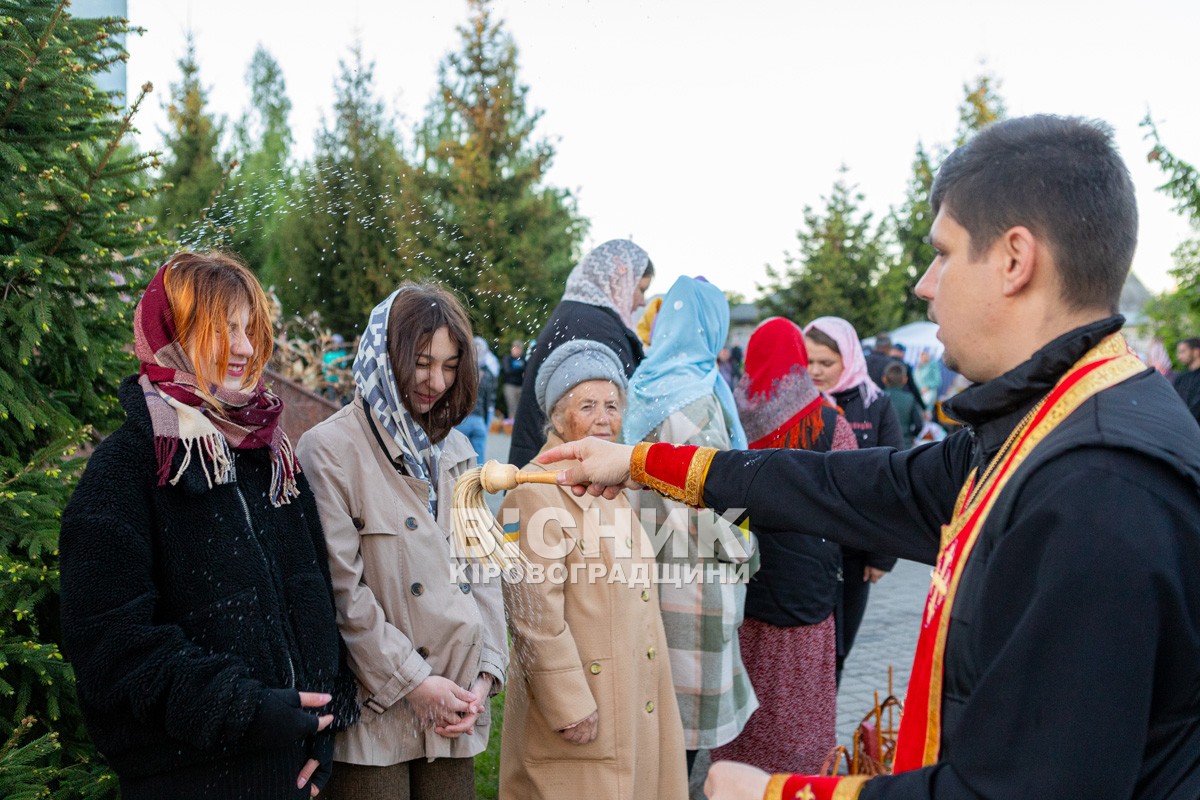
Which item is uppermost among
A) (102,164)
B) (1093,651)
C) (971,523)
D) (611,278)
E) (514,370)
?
(514,370)

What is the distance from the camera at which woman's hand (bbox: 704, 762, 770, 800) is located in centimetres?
148

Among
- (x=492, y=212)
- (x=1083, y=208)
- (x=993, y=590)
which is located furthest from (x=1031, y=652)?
(x=492, y=212)

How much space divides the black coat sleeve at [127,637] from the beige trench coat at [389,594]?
23.1 inches

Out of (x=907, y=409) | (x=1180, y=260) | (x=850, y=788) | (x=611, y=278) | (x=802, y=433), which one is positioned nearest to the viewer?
(x=850, y=788)

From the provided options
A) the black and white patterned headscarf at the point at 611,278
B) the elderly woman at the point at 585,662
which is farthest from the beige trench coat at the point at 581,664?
the black and white patterned headscarf at the point at 611,278

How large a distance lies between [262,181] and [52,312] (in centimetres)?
861

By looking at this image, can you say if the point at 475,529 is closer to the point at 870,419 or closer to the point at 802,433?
the point at 802,433

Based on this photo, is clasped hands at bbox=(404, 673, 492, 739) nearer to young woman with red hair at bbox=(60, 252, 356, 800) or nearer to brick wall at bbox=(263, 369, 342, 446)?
young woman with red hair at bbox=(60, 252, 356, 800)

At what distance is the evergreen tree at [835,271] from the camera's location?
2236cm

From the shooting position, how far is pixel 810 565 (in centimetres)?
430

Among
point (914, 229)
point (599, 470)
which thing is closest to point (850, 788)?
point (599, 470)

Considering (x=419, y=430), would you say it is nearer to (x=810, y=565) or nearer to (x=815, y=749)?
(x=810, y=565)

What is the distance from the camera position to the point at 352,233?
15133 mm

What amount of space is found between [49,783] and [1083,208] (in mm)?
3127
